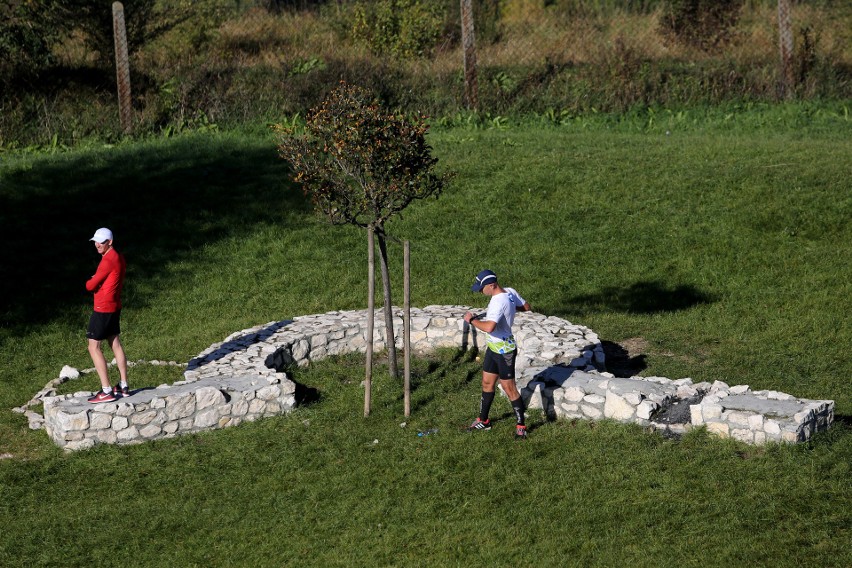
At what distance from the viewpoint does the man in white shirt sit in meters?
12.6

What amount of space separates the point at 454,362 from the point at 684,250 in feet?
20.1

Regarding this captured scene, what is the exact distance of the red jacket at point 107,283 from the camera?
1384 centimetres

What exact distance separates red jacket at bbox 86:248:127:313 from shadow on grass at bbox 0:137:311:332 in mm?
5196

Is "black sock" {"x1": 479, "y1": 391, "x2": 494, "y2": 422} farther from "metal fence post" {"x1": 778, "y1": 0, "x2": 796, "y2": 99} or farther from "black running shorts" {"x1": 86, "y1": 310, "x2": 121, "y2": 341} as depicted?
"metal fence post" {"x1": 778, "y1": 0, "x2": 796, "y2": 99}

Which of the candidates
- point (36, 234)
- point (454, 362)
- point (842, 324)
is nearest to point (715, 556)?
A: point (454, 362)

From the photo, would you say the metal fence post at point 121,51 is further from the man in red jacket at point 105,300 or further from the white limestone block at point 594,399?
the white limestone block at point 594,399

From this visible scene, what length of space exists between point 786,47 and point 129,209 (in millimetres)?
16148

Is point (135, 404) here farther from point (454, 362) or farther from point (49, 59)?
point (49, 59)

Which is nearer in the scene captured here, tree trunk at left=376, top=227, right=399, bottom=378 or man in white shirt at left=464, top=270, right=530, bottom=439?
man in white shirt at left=464, top=270, right=530, bottom=439

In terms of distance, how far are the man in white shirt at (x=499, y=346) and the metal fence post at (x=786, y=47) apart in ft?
54.1

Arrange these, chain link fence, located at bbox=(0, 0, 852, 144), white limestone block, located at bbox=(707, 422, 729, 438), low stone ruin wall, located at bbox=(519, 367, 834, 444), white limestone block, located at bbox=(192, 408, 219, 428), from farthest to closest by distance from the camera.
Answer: chain link fence, located at bbox=(0, 0, 852, 144)
white limestone block, located at bbox=(192, 408, 219, 428)
white limestone block, located at bbox=(707, 422, 729, 438)
low stone ruin wall, located at bbox=(519, 367, 834, 444)

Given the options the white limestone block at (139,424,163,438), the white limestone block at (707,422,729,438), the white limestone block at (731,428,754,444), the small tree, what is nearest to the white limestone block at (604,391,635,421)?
the white limestone block at (707,422,729,438)

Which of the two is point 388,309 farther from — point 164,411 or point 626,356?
point 626,356

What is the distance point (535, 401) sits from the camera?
13.6 m
